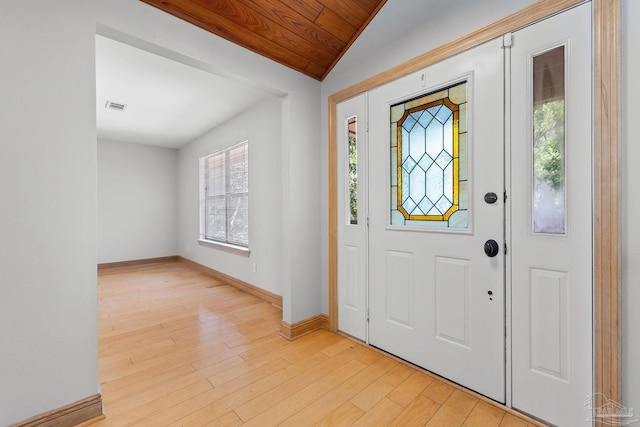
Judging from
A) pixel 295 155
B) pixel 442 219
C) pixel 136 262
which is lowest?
pixel 136 262

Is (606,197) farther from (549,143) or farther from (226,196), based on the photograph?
(226,196)

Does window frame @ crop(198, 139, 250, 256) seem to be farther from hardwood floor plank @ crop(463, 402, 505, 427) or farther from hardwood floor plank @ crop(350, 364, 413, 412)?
hardwood floor plank @ crop(463, 402, 505, 427)

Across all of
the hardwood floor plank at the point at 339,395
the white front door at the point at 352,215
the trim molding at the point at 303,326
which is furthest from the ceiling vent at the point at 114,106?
the hardwood floor plank at the point at 339,395

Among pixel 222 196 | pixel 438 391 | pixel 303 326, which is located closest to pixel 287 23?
pixel 303 326

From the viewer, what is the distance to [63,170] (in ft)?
4.74

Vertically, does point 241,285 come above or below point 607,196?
below

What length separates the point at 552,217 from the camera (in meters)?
1.43

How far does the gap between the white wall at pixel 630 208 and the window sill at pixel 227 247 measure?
341 centimetres

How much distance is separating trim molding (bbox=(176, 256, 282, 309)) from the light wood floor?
0.33 meters

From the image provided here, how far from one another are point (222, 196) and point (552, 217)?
13.8 feet

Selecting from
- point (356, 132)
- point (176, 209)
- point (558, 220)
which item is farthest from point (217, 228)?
point (558, 220)

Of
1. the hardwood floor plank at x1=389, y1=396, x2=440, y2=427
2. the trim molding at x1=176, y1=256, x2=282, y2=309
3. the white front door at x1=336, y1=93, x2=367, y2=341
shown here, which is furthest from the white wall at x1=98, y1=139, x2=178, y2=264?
the hardwood floor plank at x1=389, y1=396, x2=440, y2=427

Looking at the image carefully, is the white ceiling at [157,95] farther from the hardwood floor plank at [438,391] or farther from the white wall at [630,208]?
the hardwood floor plank at [438,391]

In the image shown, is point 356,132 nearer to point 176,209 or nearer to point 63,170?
point 63,170
